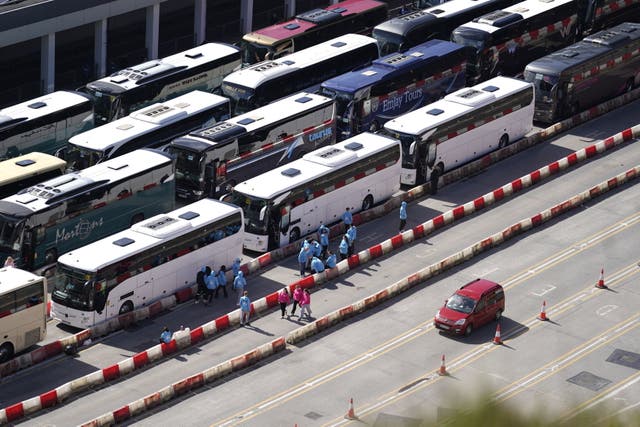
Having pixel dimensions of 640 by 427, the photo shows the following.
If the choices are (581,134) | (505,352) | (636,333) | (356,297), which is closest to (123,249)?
(356,297)

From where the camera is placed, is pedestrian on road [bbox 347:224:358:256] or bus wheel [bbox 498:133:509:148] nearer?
pedestrian on road [bbox 347:224:358:256]

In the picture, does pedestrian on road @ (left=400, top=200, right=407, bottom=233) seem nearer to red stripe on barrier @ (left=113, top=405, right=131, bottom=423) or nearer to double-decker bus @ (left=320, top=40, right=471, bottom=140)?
double-decker bus @ (left=320, top=40, right=471, bottom=140)

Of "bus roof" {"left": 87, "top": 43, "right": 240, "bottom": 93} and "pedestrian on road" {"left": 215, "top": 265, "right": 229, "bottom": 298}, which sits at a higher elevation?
"bus roof" {"left": 87, "top": 43, "right": 240, "bottom": 93}

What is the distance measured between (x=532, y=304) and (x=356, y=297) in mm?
7812

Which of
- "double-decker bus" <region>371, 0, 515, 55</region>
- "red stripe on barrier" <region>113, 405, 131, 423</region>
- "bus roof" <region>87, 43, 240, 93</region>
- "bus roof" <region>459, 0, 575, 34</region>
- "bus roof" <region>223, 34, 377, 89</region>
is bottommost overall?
"red stripe on barrier" <region>113, 405, 131, 423</region>

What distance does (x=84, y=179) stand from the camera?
50844mm

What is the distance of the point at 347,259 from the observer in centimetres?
5191

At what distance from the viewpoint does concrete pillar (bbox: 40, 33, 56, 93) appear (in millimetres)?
68688

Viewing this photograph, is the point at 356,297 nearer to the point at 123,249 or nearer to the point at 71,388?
the point at 123,249

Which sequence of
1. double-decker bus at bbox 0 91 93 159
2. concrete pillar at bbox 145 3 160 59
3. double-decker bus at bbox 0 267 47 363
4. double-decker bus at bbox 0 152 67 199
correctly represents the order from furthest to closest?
1. concrete pillar at bbox 145 3 160 59
2. double-decker bus at bbox 0 91 93 159
3. double-decker bus at bbox 0 152 67 199
4. double-decker bus at bbox 0 267 47 363

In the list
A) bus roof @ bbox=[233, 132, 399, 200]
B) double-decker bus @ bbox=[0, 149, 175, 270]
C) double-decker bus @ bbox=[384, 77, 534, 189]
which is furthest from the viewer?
double-decker bus @ bbox=[384, 77, 534, 189]

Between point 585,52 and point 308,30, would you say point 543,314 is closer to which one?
point 585,52

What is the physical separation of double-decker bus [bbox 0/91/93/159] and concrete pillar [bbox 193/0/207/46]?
18348mm

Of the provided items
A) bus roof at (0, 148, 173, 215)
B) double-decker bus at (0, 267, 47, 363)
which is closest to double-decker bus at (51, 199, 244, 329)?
double-decker bus at (0, 267, 47, 363)
